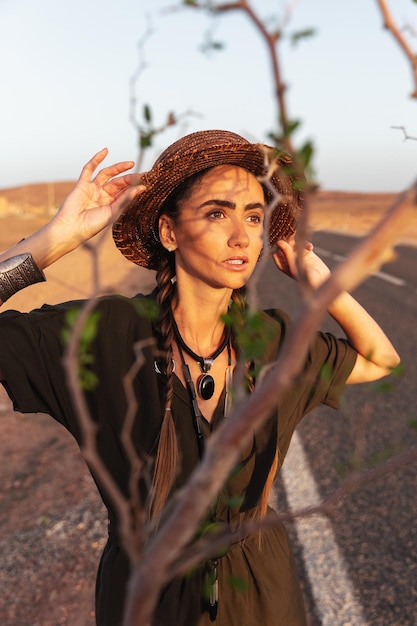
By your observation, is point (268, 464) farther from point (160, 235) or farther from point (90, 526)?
point (90, 526)

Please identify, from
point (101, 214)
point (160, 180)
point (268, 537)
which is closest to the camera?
point (101, 214)

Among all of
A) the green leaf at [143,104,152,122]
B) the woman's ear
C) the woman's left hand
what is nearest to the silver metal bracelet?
the woman's ear

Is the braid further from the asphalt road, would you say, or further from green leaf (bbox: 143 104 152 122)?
green leaf (bbox: 143 104 152 122)

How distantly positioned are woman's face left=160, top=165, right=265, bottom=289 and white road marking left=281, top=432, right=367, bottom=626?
1910 mm

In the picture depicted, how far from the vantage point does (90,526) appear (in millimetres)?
4617

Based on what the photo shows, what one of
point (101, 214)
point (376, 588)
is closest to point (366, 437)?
point (376, 588)

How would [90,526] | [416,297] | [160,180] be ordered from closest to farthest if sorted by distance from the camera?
1. [160,180]
2. [90,526]
3. [416,297]

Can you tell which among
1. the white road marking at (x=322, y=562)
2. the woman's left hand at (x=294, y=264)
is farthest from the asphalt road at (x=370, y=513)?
the woman's left hand at (x=294, y=264)

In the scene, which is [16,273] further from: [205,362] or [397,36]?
[397,36]

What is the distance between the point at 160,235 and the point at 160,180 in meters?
0.25

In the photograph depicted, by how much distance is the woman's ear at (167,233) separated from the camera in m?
3.20

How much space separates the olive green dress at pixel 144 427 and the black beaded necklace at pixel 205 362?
0.22 ft

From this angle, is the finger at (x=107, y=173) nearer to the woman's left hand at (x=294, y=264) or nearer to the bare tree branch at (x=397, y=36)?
the woman's left hand at (x=294, y=264)

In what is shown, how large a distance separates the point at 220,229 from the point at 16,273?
758 mm
